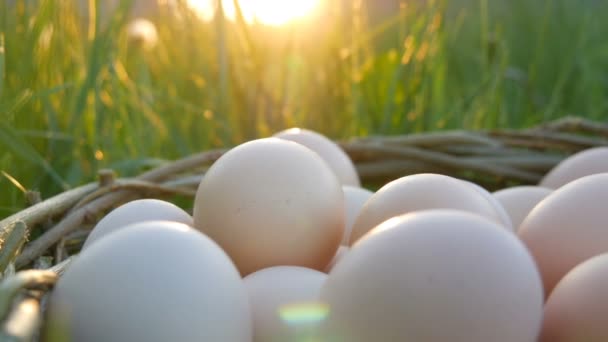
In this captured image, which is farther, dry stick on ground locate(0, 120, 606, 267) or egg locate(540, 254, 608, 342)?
dry stick on ground locate(0, 120, 606, 267)

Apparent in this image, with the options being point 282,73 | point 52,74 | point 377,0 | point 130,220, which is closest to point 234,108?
point 282,73

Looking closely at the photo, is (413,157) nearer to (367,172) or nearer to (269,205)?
(367,172)

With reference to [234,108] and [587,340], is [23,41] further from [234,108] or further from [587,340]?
[587,340]

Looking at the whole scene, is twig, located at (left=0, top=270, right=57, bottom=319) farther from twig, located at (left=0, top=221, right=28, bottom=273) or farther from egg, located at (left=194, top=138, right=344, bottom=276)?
egg, located at (left=194, top=138, right=344, bottom=276)

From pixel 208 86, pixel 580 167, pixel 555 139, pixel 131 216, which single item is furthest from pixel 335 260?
pixel 208 86

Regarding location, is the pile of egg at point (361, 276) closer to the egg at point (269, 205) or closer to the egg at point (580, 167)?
the egg at point (269, 205)

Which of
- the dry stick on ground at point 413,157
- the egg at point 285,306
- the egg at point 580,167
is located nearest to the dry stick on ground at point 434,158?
the dry stick on ground at point 413,157

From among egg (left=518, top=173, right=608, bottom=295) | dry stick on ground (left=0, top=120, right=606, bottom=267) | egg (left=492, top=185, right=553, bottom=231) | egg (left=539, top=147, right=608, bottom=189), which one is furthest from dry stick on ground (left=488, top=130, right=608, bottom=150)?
egg (left=518, top=173, right=608, bottom=295)
